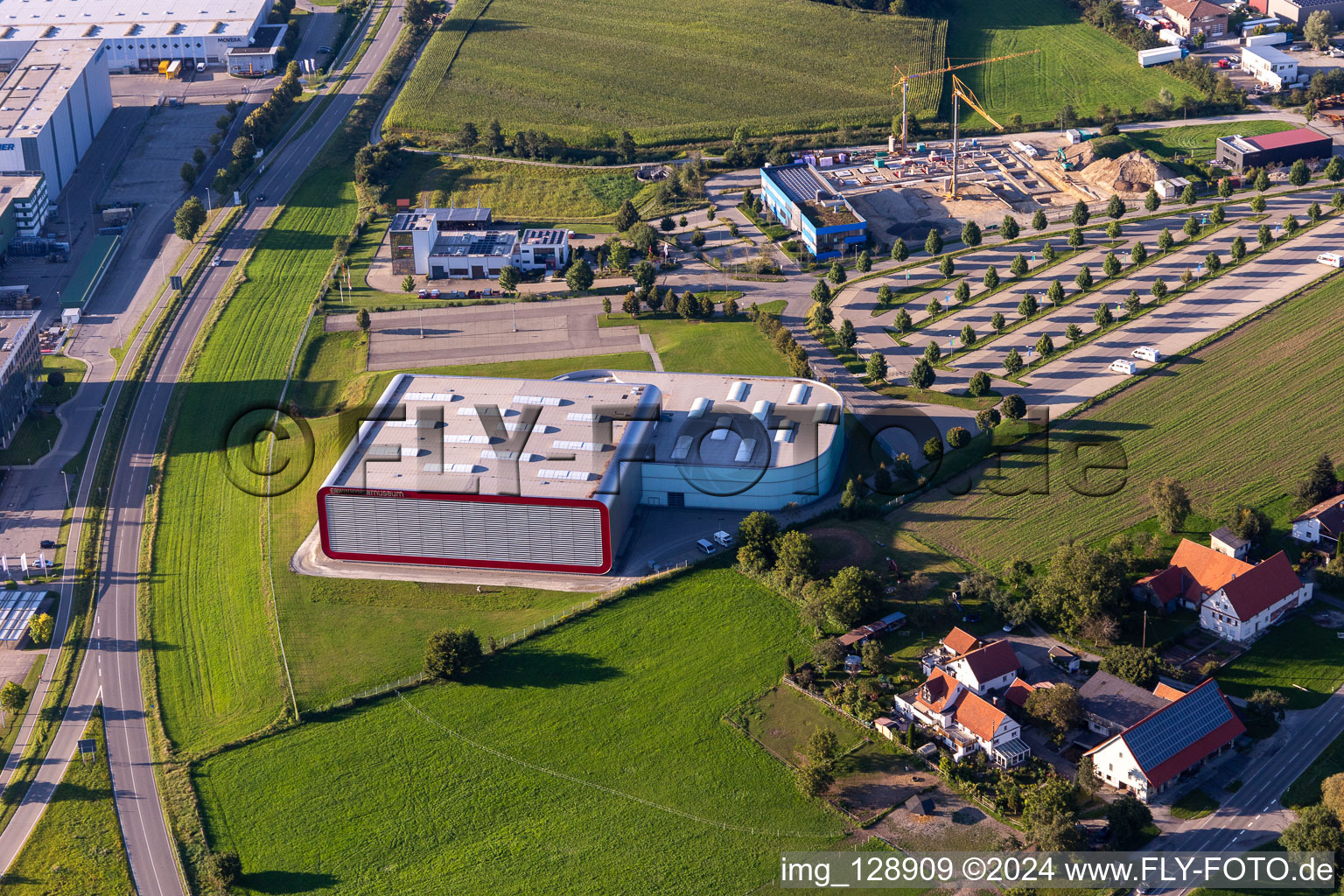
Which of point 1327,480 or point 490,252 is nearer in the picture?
point 1327,480

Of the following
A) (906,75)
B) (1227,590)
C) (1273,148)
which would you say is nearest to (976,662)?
(1227,590)

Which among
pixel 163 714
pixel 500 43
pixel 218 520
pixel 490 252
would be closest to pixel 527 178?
pixel 490 252

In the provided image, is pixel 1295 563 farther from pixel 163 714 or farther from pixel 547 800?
pixel 163 714

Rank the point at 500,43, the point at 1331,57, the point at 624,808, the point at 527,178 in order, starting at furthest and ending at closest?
1. the point at 500,43
2. the point at 1331,57
3. the point at 527,178
4. the point at 624,808

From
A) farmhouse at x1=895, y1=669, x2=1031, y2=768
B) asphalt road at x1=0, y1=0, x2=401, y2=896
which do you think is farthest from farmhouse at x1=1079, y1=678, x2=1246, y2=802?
asphalt road at x1=0, y1=0, x2=401, y2=896

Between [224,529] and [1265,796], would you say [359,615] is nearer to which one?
[224,529]
